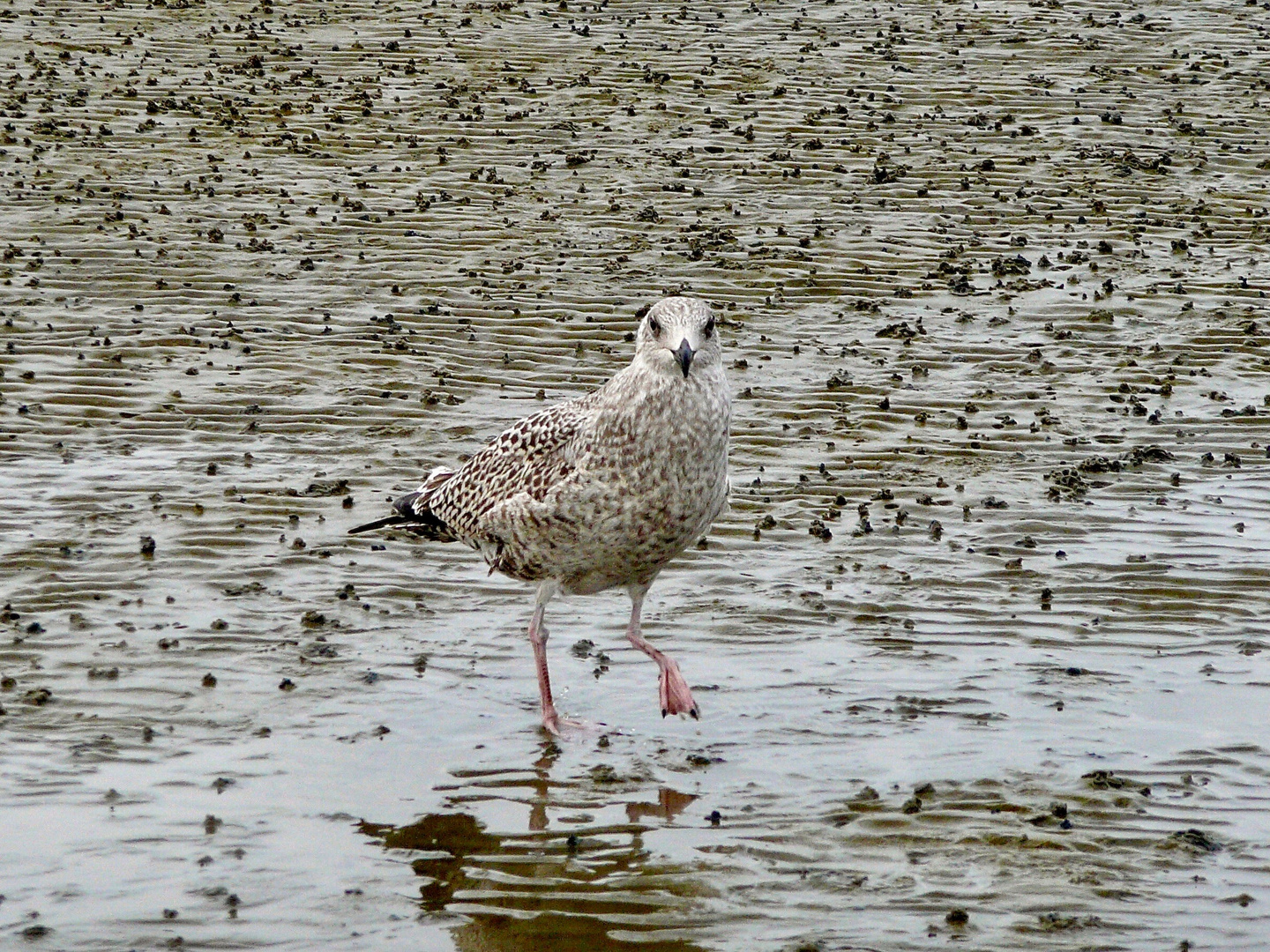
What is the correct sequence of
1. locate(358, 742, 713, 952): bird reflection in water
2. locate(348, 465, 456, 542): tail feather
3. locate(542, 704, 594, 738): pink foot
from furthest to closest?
locate(348, 465, 456, 542): tail feather → locate(542, 704, 594, 738): pink foot → locate(358, 742, 713, 952): bird reflection in water

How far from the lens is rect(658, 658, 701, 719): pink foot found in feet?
27.9

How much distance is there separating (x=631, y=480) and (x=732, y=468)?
12.2 feet

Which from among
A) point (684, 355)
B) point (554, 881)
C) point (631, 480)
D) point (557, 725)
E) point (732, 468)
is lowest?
point (554, 881)

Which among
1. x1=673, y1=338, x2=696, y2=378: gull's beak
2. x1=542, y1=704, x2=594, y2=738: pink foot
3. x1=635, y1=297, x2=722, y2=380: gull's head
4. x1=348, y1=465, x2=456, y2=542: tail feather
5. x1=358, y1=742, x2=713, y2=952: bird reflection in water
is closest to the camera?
x1=358, y1=742, x2=713, y2=952: bird reflection in water

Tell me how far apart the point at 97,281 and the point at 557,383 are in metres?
4.42

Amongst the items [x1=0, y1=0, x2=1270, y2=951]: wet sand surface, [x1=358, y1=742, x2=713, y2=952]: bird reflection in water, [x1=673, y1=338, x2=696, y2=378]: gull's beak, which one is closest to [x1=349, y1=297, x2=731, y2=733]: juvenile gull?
[x1=673, y1=338, x2=696, y2=378]: gull's beak

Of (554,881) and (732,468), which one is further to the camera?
(732,468)

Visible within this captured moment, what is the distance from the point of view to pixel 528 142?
1873cm

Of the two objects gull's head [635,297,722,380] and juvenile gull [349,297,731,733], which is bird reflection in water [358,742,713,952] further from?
gull's head [635,297,722,380]

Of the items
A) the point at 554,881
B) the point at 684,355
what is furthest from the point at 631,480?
the point at 554,881

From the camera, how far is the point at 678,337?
331 inches

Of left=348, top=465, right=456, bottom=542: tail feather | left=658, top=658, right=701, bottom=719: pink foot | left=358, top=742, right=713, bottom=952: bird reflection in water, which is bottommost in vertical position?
left=358, top=742, right=713, bottom=952: bird reflection in water

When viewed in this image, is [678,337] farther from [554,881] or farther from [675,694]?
[554,881]

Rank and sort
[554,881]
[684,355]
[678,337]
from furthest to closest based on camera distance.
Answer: [678,337] < [684,355] < [554,881]
